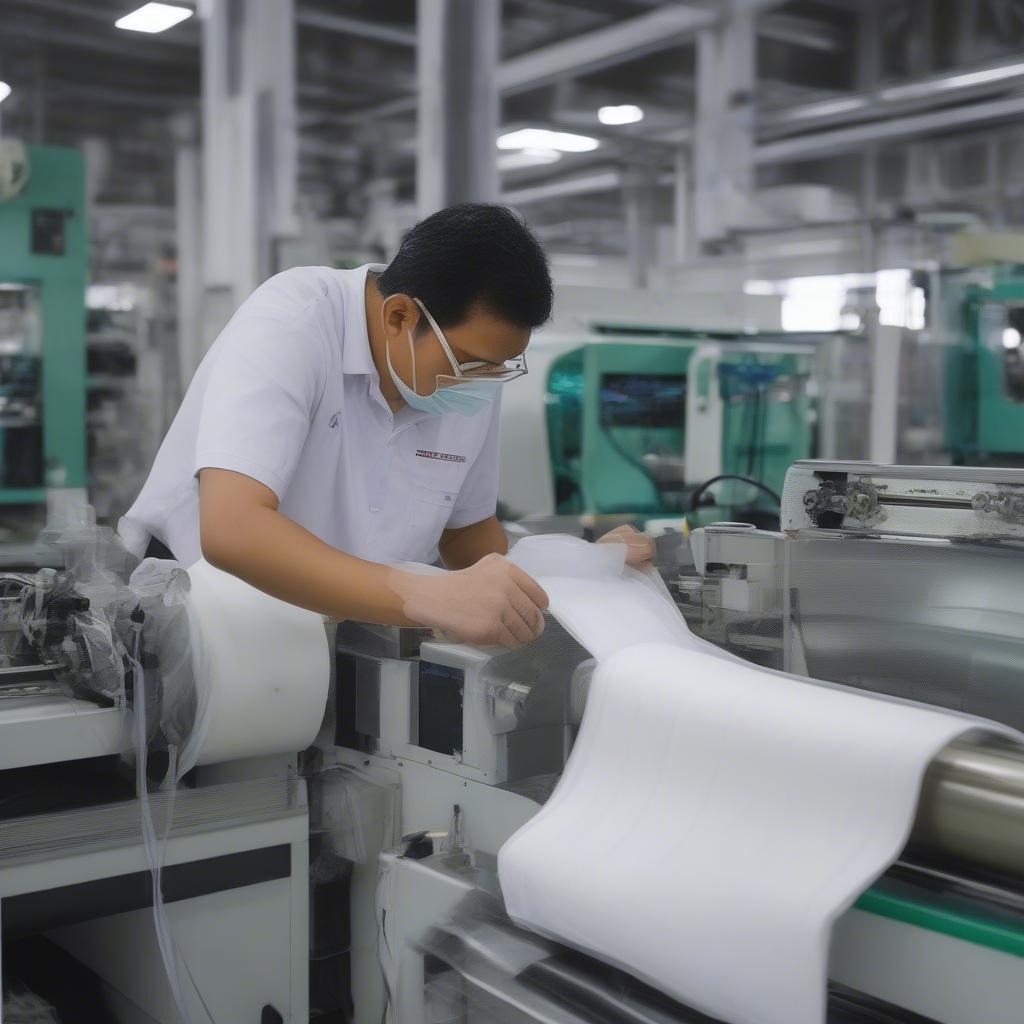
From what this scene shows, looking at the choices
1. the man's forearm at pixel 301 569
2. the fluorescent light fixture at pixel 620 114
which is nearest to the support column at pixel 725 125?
the fluorescent light fixture at pixel 620 114

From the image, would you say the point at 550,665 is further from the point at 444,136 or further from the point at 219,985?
the point at 444,136

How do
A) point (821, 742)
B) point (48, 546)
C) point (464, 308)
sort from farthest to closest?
1. point (48, 546)
2. point (464, 308)
3. point (821, 742)

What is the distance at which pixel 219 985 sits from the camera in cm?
134

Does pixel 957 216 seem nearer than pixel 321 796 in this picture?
No

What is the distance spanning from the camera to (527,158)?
647cm

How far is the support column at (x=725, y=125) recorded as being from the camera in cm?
485

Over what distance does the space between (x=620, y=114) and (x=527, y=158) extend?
2.10ft

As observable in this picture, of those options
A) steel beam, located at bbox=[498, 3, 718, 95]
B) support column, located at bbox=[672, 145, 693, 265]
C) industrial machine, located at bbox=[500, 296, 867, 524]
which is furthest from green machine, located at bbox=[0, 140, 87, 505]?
support column, located at bbox=[672, 145, 693, 265]

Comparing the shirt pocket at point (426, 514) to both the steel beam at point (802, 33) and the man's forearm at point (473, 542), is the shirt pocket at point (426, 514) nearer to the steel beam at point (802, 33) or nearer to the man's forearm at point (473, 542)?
the man's forearm at point (473, 542)

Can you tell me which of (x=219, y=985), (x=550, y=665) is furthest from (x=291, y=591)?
(x=219, y=985)

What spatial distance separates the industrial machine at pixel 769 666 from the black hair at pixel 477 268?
1.13ft

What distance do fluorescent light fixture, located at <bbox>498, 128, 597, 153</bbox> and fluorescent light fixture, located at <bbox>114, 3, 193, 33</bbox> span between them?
2.06m

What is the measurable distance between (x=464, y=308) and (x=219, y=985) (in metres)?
0.83

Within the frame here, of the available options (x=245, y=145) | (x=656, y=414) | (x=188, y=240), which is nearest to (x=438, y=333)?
(x=656, y=414)
